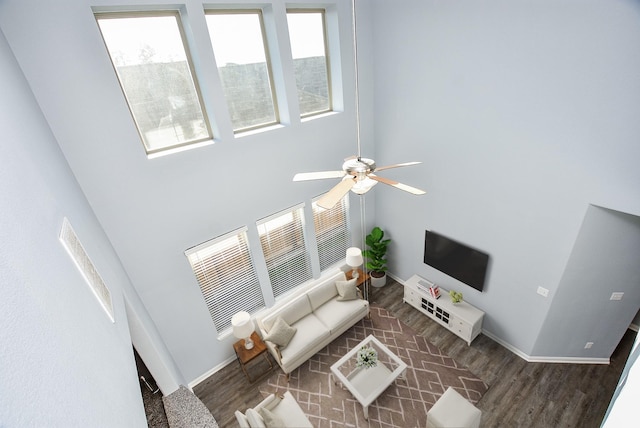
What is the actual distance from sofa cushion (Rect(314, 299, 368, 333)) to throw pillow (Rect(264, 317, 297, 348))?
2.36 feet

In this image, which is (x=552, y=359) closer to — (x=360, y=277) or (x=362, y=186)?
(x=360, y=277)

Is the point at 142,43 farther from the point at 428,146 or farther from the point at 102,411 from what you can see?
the point at 428,146

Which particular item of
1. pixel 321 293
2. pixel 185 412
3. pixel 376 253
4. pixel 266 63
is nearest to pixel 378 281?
pixel 376 253

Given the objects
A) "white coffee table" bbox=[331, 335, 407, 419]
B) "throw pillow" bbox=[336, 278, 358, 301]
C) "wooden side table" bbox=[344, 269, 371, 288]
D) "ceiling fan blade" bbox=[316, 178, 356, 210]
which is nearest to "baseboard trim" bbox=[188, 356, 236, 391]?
"white coffee table" bbox=[331, 335, 407, 419]

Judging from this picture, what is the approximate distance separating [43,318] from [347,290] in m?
5.04

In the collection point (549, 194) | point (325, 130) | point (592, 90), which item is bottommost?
point (549, 194)

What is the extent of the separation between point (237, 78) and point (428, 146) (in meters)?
3.17

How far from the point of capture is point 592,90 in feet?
10.5

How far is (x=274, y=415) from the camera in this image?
3.87 m

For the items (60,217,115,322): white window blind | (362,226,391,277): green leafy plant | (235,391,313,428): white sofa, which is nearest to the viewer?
(60,217,115,322): white window blind

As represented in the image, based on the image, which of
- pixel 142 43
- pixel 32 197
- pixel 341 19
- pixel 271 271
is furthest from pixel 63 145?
pixel 341 19

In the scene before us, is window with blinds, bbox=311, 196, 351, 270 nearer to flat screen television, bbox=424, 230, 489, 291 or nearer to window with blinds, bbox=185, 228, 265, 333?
window with blinds, bbox=185, 228, 265, 333

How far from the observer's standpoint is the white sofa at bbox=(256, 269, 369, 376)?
5.00 m

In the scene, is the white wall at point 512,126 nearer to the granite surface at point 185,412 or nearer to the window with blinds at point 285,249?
the window with blinds at point 285,249
